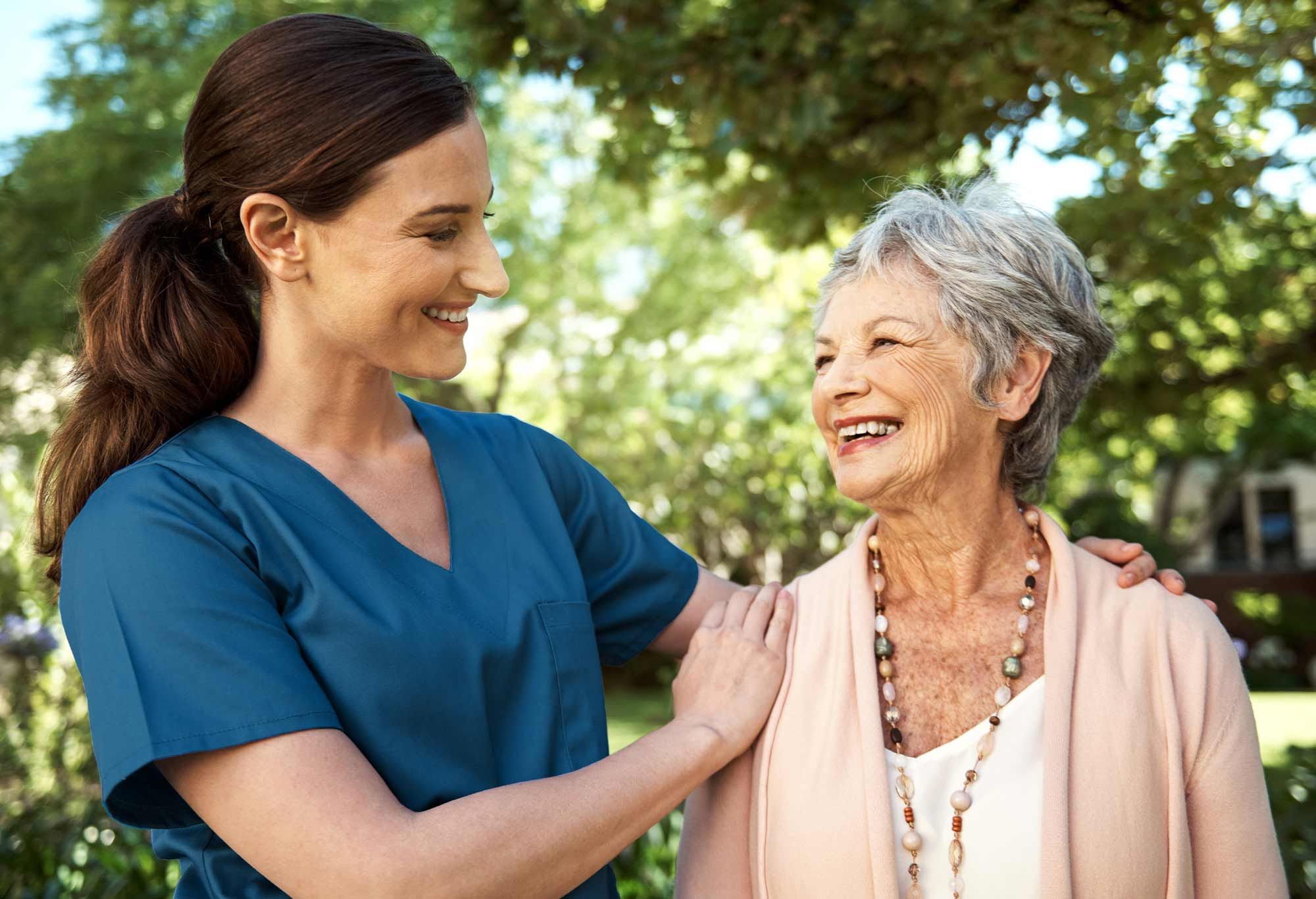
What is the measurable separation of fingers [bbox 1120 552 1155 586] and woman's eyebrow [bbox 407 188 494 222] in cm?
136

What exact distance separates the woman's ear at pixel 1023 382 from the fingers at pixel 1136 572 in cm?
35

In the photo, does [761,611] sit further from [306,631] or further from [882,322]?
[306,631]

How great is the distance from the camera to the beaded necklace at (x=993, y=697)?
2025 mm

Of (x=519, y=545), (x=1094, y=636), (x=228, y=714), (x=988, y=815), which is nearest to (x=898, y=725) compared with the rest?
(x=988, y=815)

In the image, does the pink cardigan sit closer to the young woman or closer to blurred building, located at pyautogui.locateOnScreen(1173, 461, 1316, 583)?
the young woman

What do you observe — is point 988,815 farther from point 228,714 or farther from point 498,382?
point 498,382

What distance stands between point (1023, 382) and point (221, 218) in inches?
58.2

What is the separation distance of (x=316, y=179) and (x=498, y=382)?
12.0m

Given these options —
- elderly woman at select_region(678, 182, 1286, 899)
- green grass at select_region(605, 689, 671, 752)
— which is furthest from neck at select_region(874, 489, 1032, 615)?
green grass at select_region(605, 689, 671, 752)

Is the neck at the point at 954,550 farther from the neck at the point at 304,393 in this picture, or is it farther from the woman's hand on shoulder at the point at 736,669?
the neck at the point at 304,393

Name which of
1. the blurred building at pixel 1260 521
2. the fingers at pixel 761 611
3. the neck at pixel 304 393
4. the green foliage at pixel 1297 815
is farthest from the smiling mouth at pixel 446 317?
the blurred building at pixel 1260 521

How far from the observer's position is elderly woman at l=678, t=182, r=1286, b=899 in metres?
1.98

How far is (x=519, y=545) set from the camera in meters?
2.05

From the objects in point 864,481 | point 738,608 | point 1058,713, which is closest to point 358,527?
point 738,608
